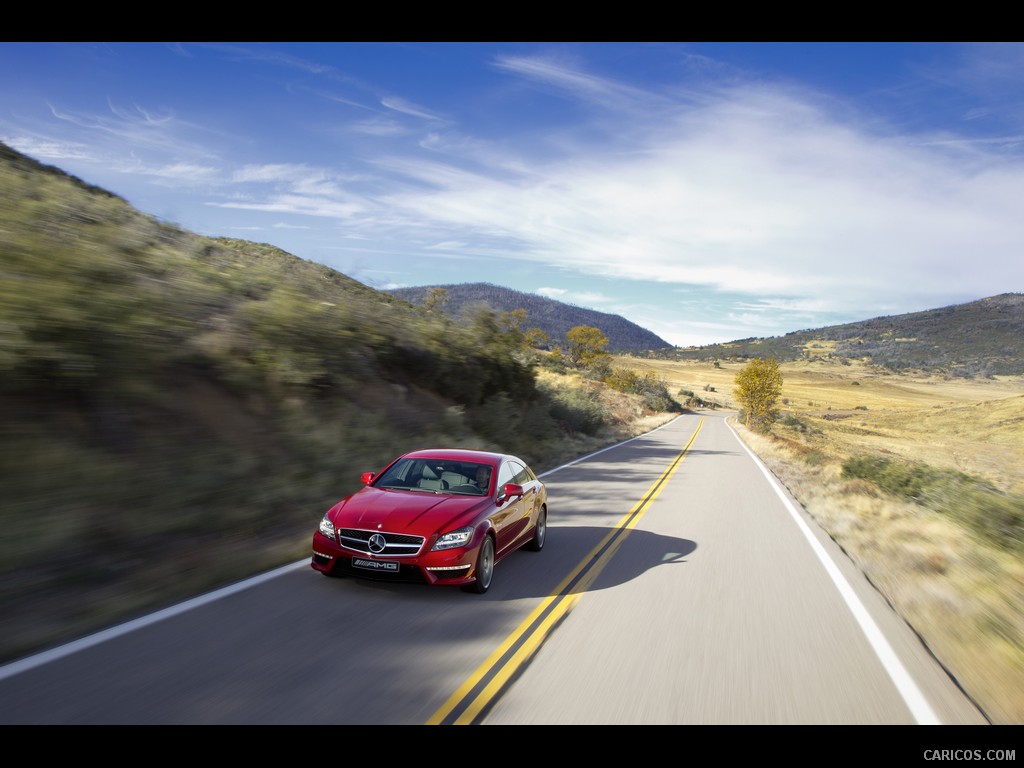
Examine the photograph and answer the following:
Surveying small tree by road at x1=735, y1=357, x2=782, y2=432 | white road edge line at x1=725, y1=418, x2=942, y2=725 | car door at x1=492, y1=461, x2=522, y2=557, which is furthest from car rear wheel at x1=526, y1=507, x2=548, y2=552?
small tree by road at x1=735, y1=357, x2=782, y2=432

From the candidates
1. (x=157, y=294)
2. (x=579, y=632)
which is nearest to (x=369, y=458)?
(x=157, y=294)

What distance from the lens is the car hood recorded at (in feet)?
21.0

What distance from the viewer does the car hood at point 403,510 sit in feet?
21.0

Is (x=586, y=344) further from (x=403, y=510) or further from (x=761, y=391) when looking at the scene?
(x=403, y=510)

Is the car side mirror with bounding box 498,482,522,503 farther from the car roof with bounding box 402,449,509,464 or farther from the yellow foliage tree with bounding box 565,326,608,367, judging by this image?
the yellow foliage tree with bounding box 565,326,608,367

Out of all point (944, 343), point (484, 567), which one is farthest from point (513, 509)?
point (944, 343)

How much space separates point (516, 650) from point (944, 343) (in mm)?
181230

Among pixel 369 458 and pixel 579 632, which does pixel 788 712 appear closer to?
pixel 579 632

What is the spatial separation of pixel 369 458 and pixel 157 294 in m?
4.49

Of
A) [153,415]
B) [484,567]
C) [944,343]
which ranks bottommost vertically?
[484,567]

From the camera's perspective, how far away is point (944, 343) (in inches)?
6191
